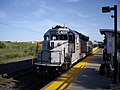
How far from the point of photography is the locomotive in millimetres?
13777

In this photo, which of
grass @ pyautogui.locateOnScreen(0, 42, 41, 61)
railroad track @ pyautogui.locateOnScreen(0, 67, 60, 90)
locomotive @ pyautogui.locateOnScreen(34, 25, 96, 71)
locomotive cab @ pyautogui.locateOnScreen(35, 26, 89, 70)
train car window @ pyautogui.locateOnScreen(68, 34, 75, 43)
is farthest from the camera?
grass @ pyautogui.locateOnScreen(0, 42, 41, 61)

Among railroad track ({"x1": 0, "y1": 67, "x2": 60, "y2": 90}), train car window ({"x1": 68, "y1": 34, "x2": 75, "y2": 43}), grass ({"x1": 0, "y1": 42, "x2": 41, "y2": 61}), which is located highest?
train car window ({"x1": 68, "y1": 34, "x2": 75, "y2": 43})

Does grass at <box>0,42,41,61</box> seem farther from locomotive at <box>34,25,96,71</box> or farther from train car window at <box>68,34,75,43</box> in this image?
train car window at <box>68,34,75,43</box>

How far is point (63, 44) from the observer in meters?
15.0

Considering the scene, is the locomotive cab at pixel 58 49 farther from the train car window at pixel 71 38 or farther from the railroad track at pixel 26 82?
the railroad track at pixel 26 82

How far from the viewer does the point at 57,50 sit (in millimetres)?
14422

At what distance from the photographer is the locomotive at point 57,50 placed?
1378 centimetres

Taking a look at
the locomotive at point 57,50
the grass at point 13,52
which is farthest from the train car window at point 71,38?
the grass at point 13,52

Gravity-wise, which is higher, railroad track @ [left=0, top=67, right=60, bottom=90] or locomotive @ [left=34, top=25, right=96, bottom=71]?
locomotive @ [left=34, top=25, right=96, bottom=71]

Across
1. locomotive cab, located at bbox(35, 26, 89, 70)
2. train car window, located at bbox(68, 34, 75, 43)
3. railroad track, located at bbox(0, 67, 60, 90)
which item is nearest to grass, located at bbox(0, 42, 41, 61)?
locomotive cab, located at bbox(35, 26, 89, 70)

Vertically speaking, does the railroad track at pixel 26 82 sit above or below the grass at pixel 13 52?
below

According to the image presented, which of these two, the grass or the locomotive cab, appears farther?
the grass

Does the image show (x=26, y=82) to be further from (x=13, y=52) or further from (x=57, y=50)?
(x=13, y=52)

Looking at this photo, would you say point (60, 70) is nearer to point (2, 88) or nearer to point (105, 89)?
point (2, 88)
